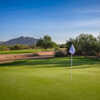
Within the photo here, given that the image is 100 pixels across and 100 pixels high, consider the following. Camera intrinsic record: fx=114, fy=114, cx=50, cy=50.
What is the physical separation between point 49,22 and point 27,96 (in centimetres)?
1875

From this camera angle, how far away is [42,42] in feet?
167

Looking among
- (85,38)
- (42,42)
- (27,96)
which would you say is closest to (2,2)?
(27,96)

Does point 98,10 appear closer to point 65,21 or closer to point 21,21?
point 65,21

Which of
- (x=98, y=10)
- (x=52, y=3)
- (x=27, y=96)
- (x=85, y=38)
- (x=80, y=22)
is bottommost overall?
(x=27, y=96)

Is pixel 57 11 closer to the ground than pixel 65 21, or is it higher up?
higher up

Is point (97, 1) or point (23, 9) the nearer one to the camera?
point (97, 1)

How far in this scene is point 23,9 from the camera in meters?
17.5

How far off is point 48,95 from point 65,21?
18.0m

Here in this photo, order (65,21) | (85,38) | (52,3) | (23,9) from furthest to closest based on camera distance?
(85,38), (65,21), (23,9), (52,3)

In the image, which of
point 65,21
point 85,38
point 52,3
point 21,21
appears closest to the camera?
point 52,3

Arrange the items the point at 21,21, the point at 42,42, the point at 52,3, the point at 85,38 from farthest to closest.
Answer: the point at 42,42 → the point at 85,38 → the point at 21,21 → the point at 52,3

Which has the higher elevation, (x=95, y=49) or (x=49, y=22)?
(x=49, y=22)

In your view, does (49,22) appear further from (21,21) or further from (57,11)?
(21,21)

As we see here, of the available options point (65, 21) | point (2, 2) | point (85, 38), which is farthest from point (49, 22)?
point (85, 38)
